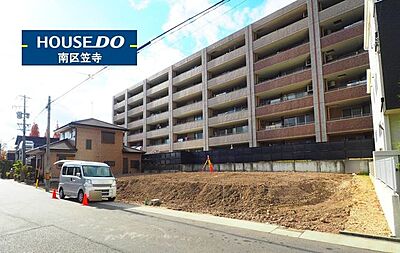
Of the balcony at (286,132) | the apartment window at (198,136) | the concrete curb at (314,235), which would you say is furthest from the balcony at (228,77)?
the concrete curb at (314,235)

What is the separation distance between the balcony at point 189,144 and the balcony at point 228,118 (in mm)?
3335

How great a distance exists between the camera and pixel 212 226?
29.3 ft

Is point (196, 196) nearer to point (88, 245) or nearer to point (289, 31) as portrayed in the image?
point (88, 245)

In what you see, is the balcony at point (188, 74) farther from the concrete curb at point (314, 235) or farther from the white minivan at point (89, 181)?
the concrete curb at point (314, 235)

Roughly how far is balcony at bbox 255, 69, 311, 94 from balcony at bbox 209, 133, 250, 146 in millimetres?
5685

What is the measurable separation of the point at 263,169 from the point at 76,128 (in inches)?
848

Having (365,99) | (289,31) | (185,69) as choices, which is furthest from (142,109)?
(365,99)

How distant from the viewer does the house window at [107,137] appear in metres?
35.7

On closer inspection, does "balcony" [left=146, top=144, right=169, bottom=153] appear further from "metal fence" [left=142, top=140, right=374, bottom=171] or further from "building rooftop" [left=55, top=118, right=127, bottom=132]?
"building rooftop" [left=55, top=118, right=127, bottom=132]

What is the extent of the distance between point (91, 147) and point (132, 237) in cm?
2900

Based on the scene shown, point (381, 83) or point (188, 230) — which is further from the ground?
point (381, 83)

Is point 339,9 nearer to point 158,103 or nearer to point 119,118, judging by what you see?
point 158,103

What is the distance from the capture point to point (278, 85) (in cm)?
3222

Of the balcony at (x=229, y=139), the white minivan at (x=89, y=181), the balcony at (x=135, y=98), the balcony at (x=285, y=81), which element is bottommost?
the white minivan at (x=89, y=181)
